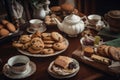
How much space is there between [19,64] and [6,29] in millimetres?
364

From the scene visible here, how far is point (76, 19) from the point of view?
55.7 inches

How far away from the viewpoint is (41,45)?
1278 mm

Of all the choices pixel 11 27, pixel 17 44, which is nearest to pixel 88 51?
pixel 17 44

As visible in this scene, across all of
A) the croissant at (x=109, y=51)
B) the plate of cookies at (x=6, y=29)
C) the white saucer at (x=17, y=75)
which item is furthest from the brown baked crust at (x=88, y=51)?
the plate of cookies at (x=6, y=29)

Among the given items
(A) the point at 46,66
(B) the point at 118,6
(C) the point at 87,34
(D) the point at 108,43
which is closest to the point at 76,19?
(C) the point at 87,34

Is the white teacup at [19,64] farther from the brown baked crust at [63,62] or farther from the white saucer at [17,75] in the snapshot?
the brown baked crust at [63,62]

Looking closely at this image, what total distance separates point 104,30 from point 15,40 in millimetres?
545

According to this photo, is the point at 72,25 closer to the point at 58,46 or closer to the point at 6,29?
the point at 58,46

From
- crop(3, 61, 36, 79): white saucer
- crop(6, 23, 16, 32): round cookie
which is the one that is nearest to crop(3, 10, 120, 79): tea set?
crop(3, 61, 36, 79): white saucer

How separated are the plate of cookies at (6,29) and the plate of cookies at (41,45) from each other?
10cm

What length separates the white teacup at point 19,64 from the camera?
1.16 m

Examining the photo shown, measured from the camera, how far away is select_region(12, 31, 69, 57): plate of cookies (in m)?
1.29

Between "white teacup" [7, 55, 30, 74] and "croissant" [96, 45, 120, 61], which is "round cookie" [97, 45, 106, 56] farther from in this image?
"white teacup" [7, 55, 30, 74]

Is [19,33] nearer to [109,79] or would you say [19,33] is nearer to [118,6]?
[109,79]
